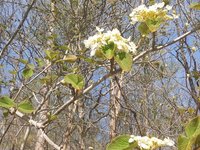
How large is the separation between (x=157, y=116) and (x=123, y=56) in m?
4.26

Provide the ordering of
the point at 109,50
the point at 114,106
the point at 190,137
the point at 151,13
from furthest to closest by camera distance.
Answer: the point at 114,106
the point at 151,13
the point at 109,50
the point at 190,137

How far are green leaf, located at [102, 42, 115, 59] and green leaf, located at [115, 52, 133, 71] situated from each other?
0.03 metres

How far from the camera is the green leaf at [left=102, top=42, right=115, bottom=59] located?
119 centimetres

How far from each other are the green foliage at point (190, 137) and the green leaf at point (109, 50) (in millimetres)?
424

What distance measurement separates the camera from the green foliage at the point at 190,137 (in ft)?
2.74

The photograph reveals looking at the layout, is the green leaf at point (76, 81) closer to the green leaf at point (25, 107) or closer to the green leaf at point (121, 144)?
the green leaf at point (25, 107)

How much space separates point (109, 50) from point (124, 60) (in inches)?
2.4

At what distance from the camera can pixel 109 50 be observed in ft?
3.99

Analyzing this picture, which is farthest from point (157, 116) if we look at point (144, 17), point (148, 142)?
point (148, 142)

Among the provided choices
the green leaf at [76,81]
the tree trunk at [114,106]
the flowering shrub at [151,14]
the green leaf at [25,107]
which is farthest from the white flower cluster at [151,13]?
the tree trunk at [114,106]

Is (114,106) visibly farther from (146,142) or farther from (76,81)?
(146,142)

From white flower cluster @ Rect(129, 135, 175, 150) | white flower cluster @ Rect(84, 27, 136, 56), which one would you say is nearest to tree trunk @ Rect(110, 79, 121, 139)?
white flower cluster @ Rect(84, 27, 136, 56)

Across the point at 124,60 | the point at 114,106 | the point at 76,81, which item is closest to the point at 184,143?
the point at 124,60

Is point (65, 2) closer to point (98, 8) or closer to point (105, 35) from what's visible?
point (98, 8)
